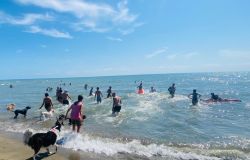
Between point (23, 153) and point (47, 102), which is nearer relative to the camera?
point (23, 153)

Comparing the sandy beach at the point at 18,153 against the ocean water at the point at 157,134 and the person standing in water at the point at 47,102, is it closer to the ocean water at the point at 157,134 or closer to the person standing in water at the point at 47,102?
the ocean water at the point at 157,134

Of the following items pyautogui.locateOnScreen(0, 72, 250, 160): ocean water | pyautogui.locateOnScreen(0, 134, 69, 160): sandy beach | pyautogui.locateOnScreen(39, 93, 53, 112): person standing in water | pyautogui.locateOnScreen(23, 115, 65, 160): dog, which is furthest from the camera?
pyautogui.locateOnScreen(39, 93, 53, 112): person standing in water

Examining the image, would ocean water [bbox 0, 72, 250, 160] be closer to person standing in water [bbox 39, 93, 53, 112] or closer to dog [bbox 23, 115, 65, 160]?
person standing in water [bbox 39, 93, 53, 112]

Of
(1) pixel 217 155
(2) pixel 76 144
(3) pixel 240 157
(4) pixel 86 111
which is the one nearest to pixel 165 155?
(1) pixel 217 155

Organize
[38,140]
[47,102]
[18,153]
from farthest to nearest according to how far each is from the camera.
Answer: [47,102] → [18,153] → [38,140]

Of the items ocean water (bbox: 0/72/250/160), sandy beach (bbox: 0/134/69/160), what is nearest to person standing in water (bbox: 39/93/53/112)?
ocean water (bbox: 0/72/250/160)

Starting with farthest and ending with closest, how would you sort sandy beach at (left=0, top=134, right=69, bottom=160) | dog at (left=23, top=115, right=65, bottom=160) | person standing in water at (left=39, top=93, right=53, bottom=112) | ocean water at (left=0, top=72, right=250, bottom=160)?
person standing in water at (left=39, top=93, right=53, bottom=112) < ocean water at (left=0, top=72, right=250, bottom=160) < sandy beach at (left=0, top=134, right=69, bottom=160) < dog at (left=23, top=115, right=65, bottom=160)

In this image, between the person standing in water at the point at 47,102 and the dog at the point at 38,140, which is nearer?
the dog at the point at 38,140

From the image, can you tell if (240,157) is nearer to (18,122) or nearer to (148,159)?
(148,159)

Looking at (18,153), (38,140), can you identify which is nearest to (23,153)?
(18,153)

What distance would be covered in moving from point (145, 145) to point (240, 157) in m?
3.40

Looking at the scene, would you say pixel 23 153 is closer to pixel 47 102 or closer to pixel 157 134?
pixel 157 134

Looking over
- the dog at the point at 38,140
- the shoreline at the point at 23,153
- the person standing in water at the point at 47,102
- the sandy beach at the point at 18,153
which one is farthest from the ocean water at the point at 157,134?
the dog at the point at 38,140

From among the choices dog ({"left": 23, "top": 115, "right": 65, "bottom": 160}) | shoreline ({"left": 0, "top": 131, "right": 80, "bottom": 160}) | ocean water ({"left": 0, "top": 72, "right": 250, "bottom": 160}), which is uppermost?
dog ({"left": 23, "top": 115, "right": 65, "bottom": 160})
